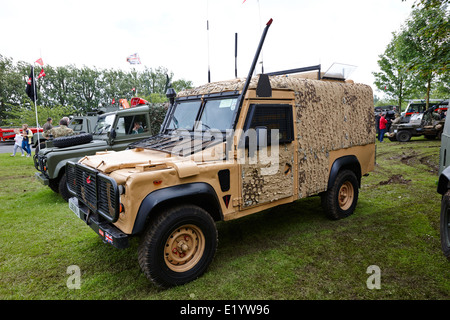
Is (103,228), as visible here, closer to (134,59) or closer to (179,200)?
(179,200)

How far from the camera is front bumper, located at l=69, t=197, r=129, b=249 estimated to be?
3057 millimetres

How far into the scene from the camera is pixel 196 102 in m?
4.64

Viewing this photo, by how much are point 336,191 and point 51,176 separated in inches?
245

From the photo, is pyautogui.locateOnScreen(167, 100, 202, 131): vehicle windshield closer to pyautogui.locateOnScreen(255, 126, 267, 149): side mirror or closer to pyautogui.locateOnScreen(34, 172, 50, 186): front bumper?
pyautogui.locateOnScreen(255, 126, 267, 149): side mirror

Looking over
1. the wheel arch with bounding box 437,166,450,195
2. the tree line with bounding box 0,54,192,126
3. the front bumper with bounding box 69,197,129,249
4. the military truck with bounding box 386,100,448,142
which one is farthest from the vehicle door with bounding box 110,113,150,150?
the tree line with bounding box 0,54,192,126

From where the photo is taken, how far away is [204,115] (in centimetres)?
438

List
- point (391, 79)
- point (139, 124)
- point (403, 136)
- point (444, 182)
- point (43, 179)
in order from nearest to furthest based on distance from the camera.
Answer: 1. point (444, 182)
2. point (43, 179)
3. point (139, 124)
4. point (403, 136)
5. point (391, 79)

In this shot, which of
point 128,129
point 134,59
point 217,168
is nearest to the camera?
point 217,168

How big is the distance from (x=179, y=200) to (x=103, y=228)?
0.93m

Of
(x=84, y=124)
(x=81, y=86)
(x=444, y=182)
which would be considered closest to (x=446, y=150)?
(x=444, y=182)

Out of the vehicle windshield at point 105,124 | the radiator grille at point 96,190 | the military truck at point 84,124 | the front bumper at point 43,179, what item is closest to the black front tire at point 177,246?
the radiator grille at point 96,190

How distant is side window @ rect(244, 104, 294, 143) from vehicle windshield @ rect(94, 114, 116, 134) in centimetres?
522

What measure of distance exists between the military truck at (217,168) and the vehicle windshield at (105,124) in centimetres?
362
